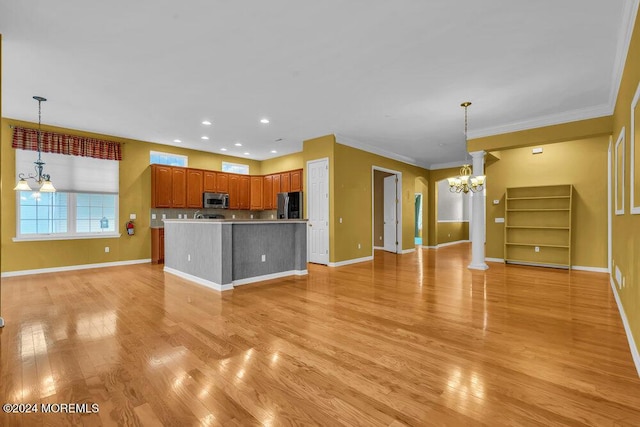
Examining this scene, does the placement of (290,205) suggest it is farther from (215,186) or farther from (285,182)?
(215,186)

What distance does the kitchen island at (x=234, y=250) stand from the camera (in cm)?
455

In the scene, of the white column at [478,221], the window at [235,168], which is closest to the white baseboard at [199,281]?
the window at [235,168]

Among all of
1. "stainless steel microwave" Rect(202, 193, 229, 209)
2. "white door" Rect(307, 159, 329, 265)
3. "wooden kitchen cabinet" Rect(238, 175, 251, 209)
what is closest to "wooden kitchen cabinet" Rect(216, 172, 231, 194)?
"stainless steel microwave" Rect(202, 193, 229, 209)

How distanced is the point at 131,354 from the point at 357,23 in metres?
3.56

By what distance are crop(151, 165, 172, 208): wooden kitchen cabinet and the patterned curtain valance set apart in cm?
80

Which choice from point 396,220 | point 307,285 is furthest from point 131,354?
point 396,220

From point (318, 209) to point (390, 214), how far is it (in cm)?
337

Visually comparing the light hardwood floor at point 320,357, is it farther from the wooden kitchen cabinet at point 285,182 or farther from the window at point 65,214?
the wooden kitchen cabinet at point 285,182

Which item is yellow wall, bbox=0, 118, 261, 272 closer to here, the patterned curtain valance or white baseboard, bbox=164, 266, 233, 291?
the patterned curtain valance

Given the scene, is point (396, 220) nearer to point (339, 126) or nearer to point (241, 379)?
point (339, 126)

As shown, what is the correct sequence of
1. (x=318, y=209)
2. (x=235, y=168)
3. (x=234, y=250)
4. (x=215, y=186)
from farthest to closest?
(x=235, y=168) < (x=215, y=186) < (x=318, y=209) < (x=234, y=250)

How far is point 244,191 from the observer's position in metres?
8.86

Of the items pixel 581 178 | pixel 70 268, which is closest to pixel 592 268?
pixel 581 178

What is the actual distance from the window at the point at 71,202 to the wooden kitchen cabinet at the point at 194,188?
5.06ft
